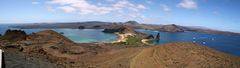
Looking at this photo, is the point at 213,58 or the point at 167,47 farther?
the point at 167,47

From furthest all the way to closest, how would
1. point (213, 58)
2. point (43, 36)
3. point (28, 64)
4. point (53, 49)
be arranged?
1. point (43, 36)
2. point (53, 49)
3. point (213, 58)
4. point (28, 64)

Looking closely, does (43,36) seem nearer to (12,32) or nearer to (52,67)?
(12,32)

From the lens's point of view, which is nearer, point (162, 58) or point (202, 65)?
point (202, 65)

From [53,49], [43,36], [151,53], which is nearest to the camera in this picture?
[151,53]

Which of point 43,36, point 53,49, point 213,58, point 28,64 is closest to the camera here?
point 28,64

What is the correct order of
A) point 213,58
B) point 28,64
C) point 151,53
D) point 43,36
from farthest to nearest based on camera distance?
point 43,36
point 151,53
point 213,58
point 28,64

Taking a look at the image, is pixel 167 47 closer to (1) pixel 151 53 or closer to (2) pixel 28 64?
(1) pixel 151 53

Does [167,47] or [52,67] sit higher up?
[167,47]

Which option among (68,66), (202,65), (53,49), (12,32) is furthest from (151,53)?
(12,32)

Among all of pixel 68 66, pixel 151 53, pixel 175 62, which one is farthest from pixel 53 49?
pixel 175 62

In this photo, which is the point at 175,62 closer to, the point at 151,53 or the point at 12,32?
the point at 151,53
